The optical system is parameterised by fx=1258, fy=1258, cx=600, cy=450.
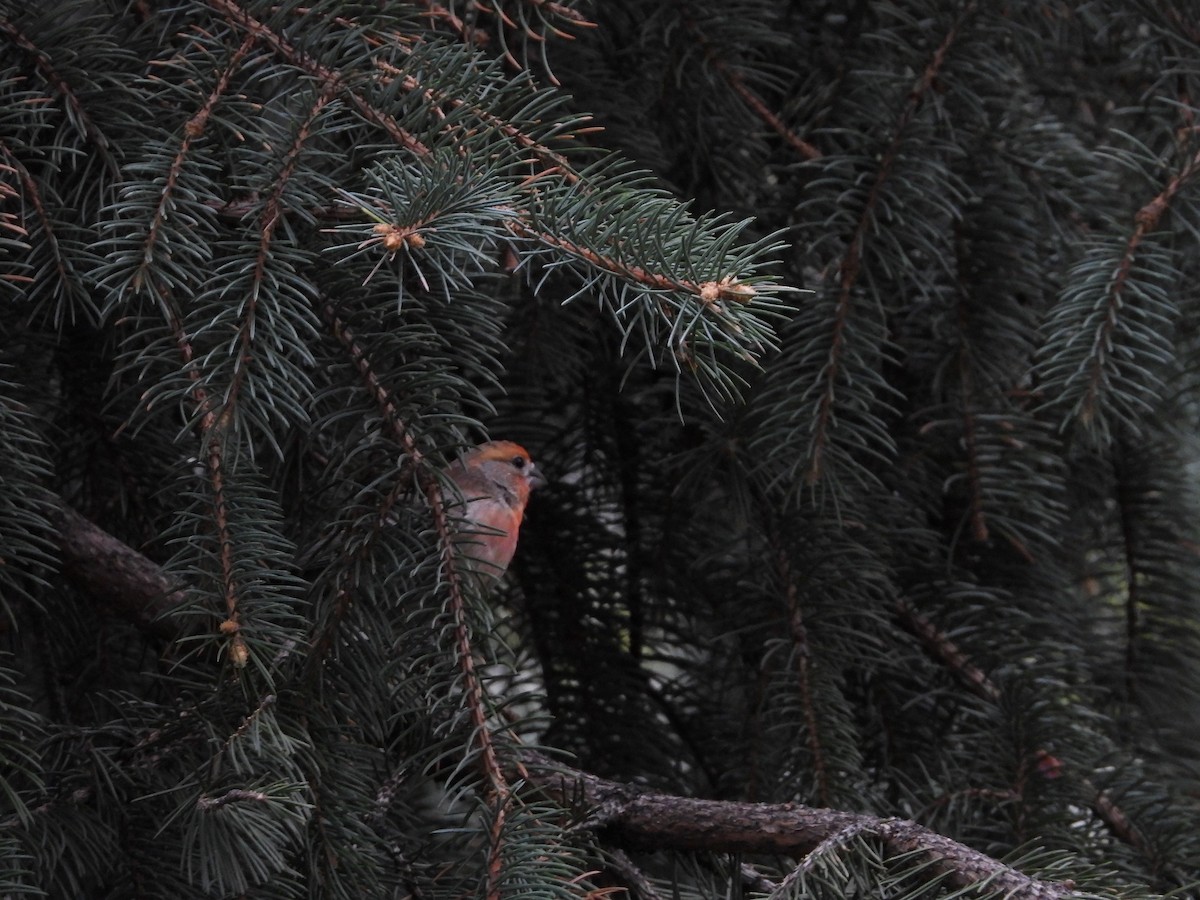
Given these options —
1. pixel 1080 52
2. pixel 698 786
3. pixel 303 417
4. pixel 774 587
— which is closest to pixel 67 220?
pixel 303 417

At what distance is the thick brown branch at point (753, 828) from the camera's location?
1077mm

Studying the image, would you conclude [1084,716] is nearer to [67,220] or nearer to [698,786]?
[698,786]

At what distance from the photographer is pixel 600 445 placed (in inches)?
79.1

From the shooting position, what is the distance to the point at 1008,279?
5.83ft

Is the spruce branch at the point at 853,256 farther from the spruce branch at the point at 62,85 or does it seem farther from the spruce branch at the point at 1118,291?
the spruce branch at the point at 62,85

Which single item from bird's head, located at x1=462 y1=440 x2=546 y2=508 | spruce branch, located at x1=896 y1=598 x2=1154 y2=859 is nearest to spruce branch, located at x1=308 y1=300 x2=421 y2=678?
bird's head, located at x1=462 y1=440 x2=546 y2=508

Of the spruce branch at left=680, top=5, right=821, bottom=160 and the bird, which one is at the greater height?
the spruce branch at left=680, top=5, right=821, bottom=160

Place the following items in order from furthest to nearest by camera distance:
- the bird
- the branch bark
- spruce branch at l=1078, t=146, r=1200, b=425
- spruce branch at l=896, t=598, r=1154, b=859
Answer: spruce branch at l=896, t=598, r=1154, b=859
spruce branch at l=1078, t=146, r=1200, b=425
the bird
the branch bark

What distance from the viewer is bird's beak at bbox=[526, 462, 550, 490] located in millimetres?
1942

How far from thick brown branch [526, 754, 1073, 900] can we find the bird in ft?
0.77

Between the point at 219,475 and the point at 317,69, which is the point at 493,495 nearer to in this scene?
the point at 219,475

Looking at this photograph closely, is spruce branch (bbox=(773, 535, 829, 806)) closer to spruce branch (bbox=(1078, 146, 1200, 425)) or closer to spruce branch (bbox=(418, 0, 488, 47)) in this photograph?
spruce branch (bbox=(1078, 146, 1200, 425))

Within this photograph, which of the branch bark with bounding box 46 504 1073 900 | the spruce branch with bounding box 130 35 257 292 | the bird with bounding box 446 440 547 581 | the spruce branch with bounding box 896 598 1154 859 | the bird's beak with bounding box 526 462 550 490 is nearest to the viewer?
the spruce branch with bounding box 130 35 257 292

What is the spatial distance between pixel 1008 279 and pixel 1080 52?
64 centimetres
